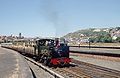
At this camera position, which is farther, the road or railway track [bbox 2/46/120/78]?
railway track [bbox 2/46/120/78]

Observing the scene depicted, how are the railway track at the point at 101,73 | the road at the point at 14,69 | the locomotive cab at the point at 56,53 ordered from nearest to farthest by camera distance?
the road at the point at 14,69, the railway track at the point at 101,73, the locomotive cab at the point at 56,53

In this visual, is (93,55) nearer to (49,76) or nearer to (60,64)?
(60,64)

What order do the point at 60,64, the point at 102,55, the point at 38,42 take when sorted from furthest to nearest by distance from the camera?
the point at 102,55 < the point at 38,42 < the point at 60,64

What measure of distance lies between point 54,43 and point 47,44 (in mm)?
860

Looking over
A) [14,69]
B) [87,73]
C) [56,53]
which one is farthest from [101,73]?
[14,69]

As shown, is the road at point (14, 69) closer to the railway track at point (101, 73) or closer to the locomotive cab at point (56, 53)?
the locomotive cab at point (56, 53)

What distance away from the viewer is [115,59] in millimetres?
30234

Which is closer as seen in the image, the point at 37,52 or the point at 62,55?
the point at 62,55

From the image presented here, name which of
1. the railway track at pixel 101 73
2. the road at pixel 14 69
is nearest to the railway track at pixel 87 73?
the railway track at pixel 101 73

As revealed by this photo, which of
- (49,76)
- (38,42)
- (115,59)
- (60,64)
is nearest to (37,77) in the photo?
(49,76)

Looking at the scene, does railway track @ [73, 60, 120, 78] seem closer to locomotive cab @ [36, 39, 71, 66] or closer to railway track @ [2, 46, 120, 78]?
railway track @ [2, 46, 120, 78]

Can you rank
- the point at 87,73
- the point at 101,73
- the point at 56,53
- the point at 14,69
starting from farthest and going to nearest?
the point at 56,53 → the point at 87,73 → the point at 101,73 → the point at 14,69

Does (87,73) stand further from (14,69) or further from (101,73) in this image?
(14,69)

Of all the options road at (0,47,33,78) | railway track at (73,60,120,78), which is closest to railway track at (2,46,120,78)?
railway track at (73,60,120,78)
